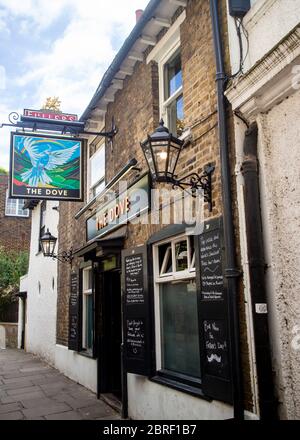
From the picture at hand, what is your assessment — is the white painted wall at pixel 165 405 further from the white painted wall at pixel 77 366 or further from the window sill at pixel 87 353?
the white painted wall at pixel 77 366

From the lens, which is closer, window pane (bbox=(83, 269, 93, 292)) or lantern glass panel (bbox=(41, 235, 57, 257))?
window pane (bbox=(83, 269, 93, 292))

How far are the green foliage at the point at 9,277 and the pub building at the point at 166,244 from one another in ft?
42.2

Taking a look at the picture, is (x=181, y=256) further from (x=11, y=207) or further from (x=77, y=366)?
(x=11, y=207)

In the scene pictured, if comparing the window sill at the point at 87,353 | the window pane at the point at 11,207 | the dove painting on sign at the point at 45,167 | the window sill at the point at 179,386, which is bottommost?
the window sill at the point at 87,353

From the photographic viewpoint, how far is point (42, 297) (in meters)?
14.3

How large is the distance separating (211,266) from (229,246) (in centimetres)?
45

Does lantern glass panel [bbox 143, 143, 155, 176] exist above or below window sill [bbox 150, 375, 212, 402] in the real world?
above

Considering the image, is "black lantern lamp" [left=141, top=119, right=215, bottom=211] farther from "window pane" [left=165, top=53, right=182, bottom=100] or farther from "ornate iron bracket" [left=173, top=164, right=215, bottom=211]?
"window pane" [left=165, top=53, right=182, bottom=100]

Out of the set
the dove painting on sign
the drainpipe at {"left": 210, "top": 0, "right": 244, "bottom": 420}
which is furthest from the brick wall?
the drainpipe at {"left": 210, "top": 0, "right": 244, "bottom": 420}

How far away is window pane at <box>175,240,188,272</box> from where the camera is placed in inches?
215

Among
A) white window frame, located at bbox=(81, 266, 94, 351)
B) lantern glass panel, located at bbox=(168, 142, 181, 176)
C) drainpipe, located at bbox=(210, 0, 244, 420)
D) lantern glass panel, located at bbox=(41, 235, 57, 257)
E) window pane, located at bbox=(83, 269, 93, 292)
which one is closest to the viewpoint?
drainpipe, located at bbox=(210, 0, 244, 420)

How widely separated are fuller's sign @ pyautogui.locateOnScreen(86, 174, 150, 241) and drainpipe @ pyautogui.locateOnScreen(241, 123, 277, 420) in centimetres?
232

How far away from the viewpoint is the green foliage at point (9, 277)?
826 inches

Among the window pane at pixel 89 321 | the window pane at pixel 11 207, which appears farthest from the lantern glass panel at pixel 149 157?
the window pane at pixel 11 207
